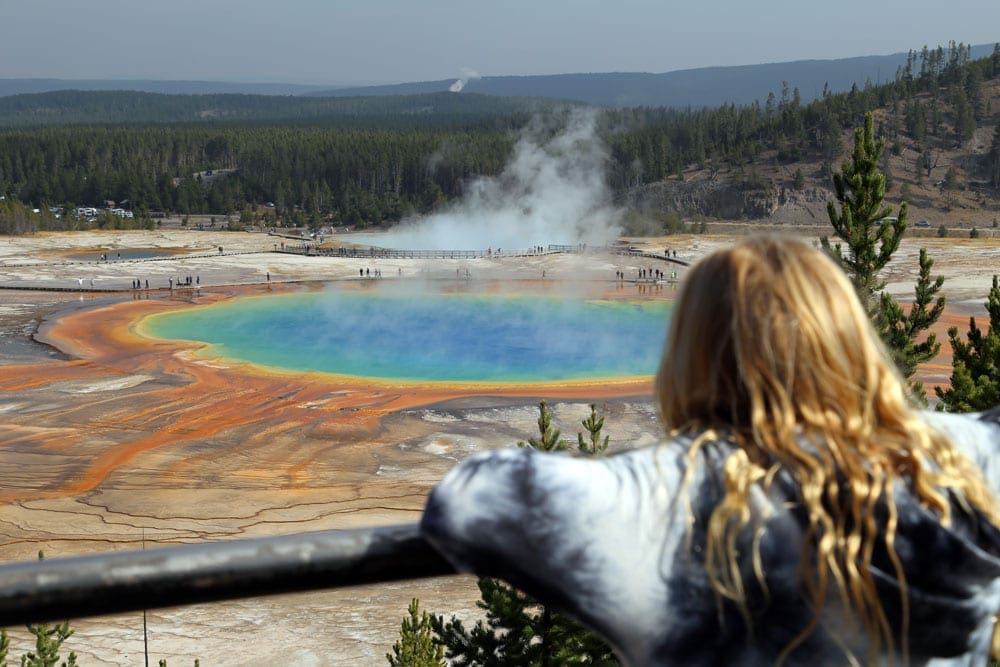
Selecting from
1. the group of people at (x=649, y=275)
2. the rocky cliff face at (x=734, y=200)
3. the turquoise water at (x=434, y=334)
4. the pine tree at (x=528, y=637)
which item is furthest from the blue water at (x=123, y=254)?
the pine tree at (x=528, y=637)

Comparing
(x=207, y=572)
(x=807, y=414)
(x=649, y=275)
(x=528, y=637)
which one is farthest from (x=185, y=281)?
(x=807, y=414)

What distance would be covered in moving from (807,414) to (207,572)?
790 millimetres

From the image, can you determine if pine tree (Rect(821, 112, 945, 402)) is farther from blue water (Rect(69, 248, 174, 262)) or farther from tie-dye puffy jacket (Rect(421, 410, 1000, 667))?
blue water (Rect(69, 248, 174, 262))

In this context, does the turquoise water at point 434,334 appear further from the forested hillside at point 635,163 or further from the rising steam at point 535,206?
the forested hillside at point 635,163

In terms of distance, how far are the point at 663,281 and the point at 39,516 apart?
34.4m

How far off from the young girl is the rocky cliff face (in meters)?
78.6

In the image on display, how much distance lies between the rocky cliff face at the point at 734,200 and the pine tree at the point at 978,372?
66.5m

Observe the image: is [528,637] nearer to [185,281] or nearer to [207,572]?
[207,572]

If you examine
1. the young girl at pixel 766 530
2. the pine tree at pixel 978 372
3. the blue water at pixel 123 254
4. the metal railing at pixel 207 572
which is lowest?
the blue water at pixel 123 254

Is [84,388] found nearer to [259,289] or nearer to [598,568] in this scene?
[259,289]

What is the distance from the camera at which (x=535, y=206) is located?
252 feet

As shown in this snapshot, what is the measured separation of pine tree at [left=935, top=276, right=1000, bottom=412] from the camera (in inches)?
440

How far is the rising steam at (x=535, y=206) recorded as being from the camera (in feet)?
229

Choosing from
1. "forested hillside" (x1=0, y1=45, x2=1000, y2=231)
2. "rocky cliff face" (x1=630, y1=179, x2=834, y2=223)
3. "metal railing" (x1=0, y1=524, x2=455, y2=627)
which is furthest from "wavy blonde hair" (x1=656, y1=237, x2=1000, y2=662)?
"forested hillside" (x1=0, y1=45, x2=1000, y2=231)
